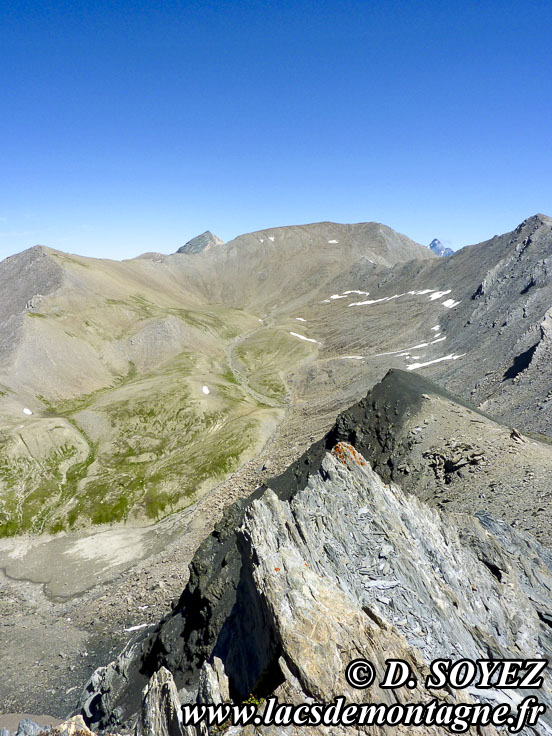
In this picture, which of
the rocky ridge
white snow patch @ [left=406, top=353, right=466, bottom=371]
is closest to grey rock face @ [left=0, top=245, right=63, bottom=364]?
white snow patch @ [left=406, top=353, right=466, bottom=371]

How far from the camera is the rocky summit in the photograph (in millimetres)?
16656

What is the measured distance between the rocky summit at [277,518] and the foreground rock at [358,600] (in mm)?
115

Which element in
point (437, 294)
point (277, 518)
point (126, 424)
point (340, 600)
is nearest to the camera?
point (340, 600)

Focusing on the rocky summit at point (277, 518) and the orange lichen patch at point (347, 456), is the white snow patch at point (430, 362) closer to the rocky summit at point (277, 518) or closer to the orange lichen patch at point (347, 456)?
the rocky summit at point (277, 518)

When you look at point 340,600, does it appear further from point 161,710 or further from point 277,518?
point 161,710

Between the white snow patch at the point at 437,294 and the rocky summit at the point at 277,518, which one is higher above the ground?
the white snow patch at the point at 437,294

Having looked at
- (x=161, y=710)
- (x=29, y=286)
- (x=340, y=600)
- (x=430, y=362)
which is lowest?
(x=161, y=710)

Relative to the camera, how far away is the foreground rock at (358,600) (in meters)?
14.2

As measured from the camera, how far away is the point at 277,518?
910 inches

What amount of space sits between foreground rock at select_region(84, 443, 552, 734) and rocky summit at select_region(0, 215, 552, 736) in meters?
0.11

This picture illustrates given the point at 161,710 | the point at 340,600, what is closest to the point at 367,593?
the point at 340,600

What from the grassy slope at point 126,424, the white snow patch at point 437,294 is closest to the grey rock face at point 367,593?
the grassy slope at point 126,424

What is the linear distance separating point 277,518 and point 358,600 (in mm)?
5956

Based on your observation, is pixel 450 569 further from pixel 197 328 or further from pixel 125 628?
pixel 197 328
